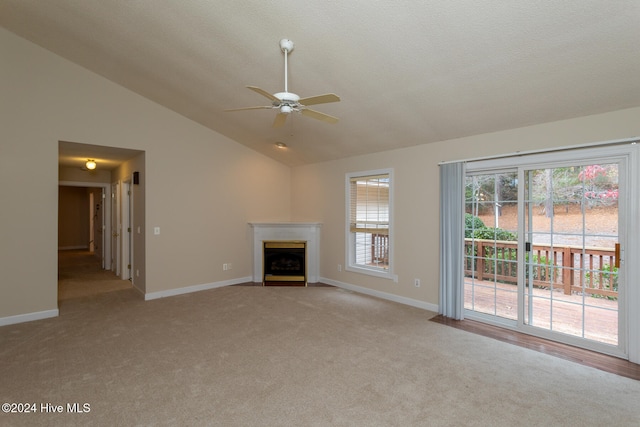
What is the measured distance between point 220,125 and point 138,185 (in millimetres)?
1770

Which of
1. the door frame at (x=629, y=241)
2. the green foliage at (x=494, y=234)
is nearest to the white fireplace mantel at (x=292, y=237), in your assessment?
the green foliage at (x=494, y=234)

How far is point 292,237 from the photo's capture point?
6.32 m

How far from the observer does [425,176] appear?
4.49 meters

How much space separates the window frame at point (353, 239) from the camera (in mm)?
4961

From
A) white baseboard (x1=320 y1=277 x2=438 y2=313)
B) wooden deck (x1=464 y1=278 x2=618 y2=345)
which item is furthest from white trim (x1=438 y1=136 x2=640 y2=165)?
white baseboard (x1=320 y1=277 x2=438 y2=313)

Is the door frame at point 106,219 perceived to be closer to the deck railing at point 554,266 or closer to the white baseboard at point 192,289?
the white baseboard at point 192,289

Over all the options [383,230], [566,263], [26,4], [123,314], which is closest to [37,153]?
[26,4]

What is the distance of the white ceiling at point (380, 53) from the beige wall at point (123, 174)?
458mm

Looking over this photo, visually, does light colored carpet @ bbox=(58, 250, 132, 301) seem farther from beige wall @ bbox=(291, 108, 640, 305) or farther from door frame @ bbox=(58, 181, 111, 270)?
beige wall @ bbox=(291, 108, 640, 305)

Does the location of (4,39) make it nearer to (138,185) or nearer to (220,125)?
(138,185)

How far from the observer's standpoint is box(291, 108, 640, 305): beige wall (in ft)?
10.5

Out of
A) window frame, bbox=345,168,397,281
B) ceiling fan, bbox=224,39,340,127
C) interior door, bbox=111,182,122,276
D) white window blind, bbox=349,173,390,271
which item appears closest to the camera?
ceiling fan, bbox=224,39,340,127

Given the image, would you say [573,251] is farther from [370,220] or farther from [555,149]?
[370,220]

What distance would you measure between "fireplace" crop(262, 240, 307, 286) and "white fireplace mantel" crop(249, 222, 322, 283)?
0.48ft
